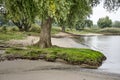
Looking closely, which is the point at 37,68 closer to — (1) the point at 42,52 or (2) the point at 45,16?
(1) the point at 42,52

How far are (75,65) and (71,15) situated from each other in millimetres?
6598

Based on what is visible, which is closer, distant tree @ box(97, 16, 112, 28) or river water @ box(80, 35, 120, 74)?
river water @ box(80, 35, 120, 74)

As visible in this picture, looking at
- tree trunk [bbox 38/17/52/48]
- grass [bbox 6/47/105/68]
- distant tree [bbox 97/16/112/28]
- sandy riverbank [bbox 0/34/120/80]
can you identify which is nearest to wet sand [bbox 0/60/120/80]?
sandy riverbank [bbox 0/34/120/80]

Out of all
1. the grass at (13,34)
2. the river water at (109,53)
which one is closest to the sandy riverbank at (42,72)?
the river water at (109,53)

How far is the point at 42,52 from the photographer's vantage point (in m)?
22.3

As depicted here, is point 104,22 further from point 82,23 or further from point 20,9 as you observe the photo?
point 20,9

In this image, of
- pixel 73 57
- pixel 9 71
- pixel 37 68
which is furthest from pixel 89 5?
pixel 9 71

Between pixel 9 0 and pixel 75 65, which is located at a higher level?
pixel 9 0

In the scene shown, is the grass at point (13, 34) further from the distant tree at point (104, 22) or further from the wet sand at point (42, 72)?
the distant tree at point (104, 22)

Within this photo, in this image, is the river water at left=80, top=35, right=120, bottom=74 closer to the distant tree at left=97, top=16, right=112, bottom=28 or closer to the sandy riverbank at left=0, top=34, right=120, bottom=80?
the sandy riverbank at left=0, top=34, right=120, bottom=80

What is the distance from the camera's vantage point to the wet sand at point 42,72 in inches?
615

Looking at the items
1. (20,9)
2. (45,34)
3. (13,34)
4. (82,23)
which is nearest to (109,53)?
(82,23)

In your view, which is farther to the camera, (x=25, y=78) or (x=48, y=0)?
(x=48, y=0)

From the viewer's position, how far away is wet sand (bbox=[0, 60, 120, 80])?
51.3ft
